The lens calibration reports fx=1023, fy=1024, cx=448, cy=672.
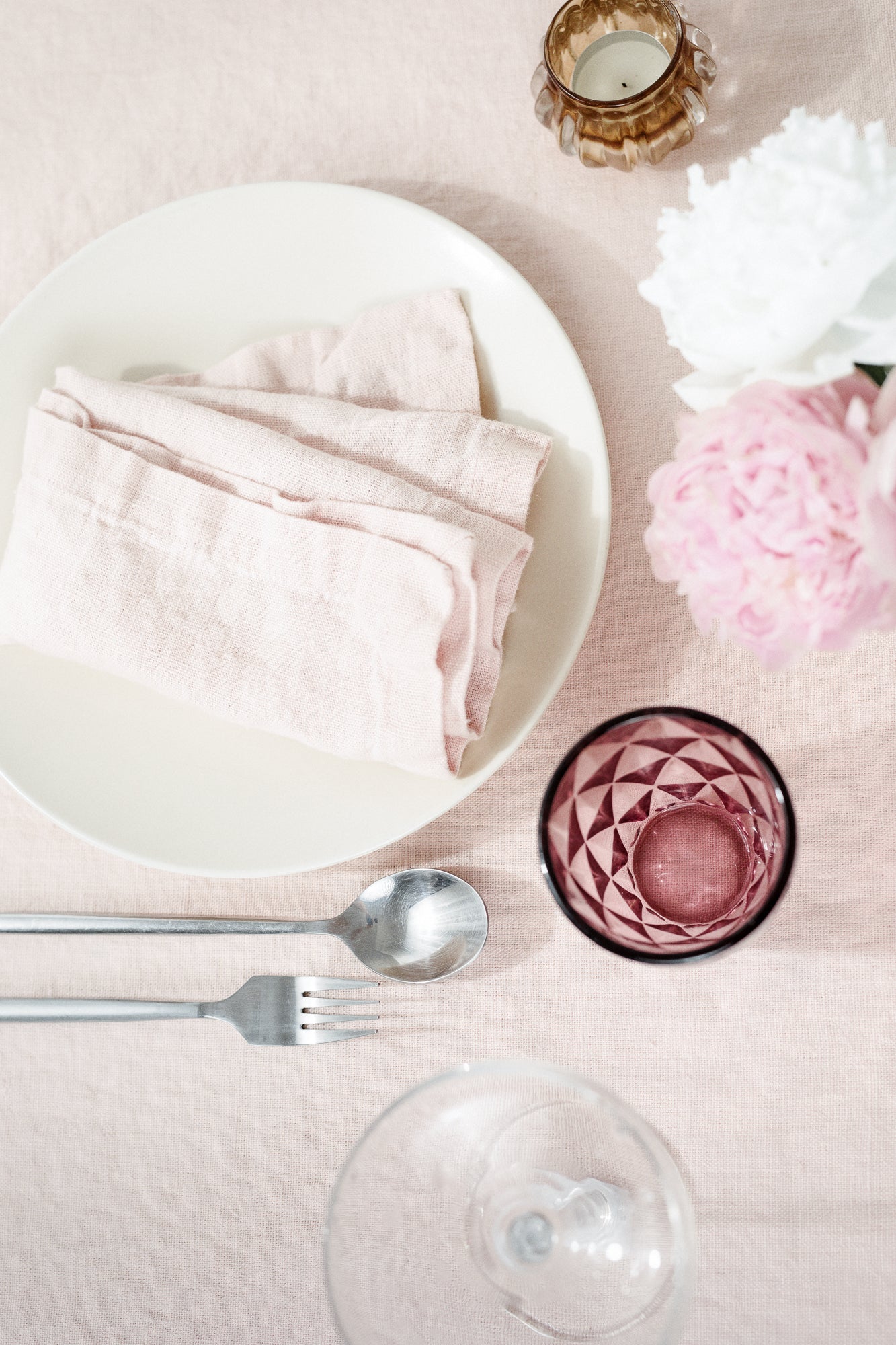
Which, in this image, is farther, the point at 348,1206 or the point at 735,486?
the point at 348,1206

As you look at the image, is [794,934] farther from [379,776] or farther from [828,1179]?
[379,776]

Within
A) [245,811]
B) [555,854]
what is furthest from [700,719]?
[245,811]

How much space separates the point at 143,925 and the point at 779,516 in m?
0.43

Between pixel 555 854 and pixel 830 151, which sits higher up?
pixel 830 151

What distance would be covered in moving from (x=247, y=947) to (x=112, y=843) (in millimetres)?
101

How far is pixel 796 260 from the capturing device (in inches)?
12.4

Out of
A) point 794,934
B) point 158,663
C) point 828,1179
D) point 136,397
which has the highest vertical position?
point 136,397

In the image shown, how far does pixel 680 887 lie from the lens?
53 cm

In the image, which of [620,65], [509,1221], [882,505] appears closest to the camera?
[882,505]

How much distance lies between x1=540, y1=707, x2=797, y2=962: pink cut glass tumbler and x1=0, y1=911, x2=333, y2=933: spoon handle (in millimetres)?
158

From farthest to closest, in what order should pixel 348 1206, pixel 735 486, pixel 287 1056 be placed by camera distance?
pixel 287 1056, pixel 348 1206, pixel 735 486

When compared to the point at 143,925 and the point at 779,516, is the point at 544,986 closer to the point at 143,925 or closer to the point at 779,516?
the point at 143,925

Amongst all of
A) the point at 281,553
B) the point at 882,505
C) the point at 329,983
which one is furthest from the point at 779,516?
the point at 329,983

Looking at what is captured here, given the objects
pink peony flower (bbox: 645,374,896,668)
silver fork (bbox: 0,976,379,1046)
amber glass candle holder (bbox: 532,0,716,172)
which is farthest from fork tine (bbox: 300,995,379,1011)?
amber glass candle holder (bbox: 532,0,716,172)
